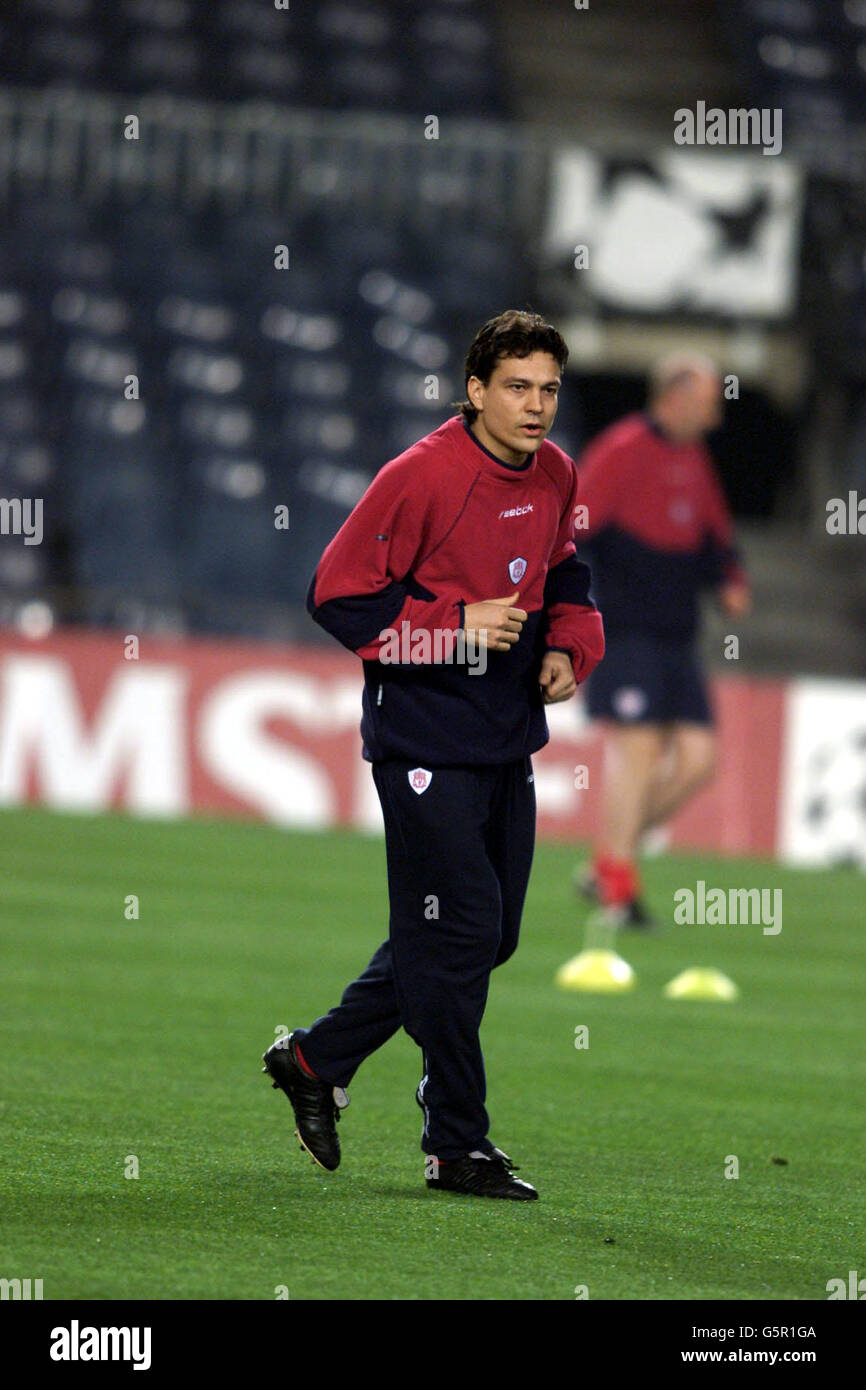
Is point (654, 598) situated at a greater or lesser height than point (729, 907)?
greater

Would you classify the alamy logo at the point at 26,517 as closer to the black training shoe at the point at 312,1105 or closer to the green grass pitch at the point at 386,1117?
the green grass pitch at the point at 386,1117

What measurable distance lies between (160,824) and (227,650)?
1308 mm

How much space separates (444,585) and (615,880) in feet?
19.6

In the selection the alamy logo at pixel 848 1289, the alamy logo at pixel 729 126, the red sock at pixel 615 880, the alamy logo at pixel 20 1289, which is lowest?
the alamy logo at pixel 848 1289

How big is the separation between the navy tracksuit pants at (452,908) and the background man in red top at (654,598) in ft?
19.1

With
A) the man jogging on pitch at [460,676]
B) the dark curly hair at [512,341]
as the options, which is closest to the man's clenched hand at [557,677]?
the man jogging on pitch at [460,676]

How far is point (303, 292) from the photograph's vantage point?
20.8m

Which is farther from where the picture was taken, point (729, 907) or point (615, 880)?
point (729, 907)

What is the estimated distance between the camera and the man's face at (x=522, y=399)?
5.30 metres

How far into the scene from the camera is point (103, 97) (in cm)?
2127

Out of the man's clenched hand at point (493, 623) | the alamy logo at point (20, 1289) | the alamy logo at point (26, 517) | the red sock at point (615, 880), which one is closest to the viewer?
the alamy logo at point (20, 1289)

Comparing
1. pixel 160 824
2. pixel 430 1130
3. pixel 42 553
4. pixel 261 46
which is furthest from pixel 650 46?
pixel 430 1130
